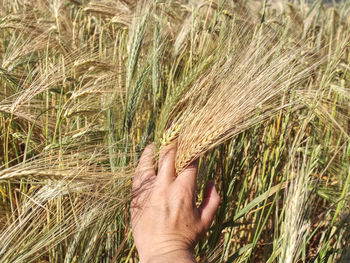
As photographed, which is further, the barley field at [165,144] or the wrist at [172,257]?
the barley field at [165,144]

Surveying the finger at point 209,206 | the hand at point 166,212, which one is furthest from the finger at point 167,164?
the finger at point 209,206

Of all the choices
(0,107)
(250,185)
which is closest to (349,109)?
(250,185)

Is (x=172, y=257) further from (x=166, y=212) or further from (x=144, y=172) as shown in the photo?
(x=144, y=172)

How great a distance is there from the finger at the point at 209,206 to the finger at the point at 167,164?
120 millimetres

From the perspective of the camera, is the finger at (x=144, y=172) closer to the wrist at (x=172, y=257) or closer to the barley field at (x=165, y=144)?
the barley field at (x=165, y=144)

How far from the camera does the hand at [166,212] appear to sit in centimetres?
74

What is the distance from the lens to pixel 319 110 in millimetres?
1249

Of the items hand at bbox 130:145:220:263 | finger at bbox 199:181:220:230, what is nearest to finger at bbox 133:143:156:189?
hand at bbox 130:145:220:263

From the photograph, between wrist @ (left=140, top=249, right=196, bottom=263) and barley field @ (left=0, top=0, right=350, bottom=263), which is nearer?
wrist @ (left=140, top=249, right=196, bottom=263)

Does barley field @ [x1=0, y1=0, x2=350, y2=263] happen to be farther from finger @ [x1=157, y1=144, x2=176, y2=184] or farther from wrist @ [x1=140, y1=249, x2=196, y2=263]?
wrist @ [x1=140, y1=249, x2=196, y2=263]

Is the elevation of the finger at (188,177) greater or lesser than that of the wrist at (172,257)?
greater

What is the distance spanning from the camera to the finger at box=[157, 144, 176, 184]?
Result: 804mm

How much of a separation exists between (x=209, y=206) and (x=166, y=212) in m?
0.14

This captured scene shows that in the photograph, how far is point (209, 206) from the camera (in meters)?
0.87
